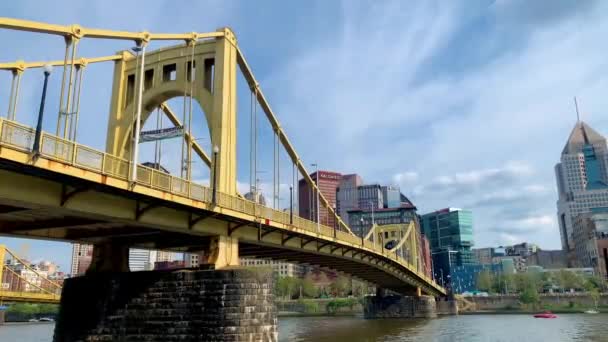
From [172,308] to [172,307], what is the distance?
4cm

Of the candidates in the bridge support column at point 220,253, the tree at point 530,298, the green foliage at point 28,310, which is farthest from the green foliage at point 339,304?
the bridge support column at point 220,253

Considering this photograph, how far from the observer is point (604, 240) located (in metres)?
143

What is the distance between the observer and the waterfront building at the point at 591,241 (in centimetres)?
14468

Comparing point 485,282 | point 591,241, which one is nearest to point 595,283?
point 485,282

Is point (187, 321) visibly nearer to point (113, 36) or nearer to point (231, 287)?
point (231, 287)

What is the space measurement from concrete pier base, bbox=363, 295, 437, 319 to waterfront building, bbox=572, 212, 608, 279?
237 ft

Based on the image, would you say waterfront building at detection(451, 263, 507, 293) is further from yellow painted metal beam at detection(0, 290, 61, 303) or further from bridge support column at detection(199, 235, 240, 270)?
bridge support column at detection(199, 235, 240, 270)

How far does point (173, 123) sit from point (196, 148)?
246 cm

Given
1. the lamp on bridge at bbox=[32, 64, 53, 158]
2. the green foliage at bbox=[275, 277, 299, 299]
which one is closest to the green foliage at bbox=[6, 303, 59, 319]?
the green foliage at bbox=[275, 277, 299, 299]

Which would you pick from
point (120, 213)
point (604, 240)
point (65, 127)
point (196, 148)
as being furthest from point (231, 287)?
point (604, 240)

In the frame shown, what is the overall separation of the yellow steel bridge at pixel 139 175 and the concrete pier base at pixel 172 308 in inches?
99.0

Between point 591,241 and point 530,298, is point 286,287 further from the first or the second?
point 591,241

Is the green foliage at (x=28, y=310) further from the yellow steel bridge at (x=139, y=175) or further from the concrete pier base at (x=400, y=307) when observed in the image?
the yellow steel bridge at (x=139, y=175)

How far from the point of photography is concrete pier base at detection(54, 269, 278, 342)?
73.5 ft
